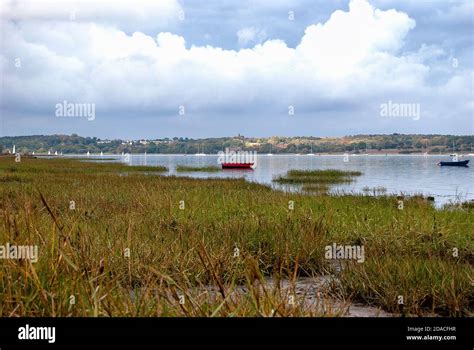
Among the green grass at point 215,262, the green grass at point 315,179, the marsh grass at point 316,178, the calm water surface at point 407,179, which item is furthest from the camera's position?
the marsh grass at point 316,178

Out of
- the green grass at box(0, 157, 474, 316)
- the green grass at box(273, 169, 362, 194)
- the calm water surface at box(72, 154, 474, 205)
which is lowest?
the calm water surface at box(72, 154, 474, 205)

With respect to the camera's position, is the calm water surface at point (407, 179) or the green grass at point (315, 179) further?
the green grass at point (315, 179)

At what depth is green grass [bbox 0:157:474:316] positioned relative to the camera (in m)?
4.35

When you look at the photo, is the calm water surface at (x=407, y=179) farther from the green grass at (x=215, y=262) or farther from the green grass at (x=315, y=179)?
the green grass at (x=215, y=262)

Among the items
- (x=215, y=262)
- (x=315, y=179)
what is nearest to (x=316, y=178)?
(x=315, y=179)

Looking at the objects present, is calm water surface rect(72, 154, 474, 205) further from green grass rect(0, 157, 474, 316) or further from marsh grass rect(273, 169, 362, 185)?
green grass rect(0, 157, 474, 316)

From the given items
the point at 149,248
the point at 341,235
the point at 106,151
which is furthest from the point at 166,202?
the point at 106,151

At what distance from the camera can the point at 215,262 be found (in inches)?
282

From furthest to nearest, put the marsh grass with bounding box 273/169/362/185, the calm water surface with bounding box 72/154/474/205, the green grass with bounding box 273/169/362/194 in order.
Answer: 1. the marsh grass with bounding box 273/169/362/185
2. the green grass with bounding box 273/169/362/194
3. the calm water surface with bounding box 72/154/474/205

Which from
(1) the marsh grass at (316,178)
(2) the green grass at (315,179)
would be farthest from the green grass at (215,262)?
(1) the marsh grass at (316,178)

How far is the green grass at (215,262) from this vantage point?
4.35 m

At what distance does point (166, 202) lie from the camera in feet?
49.0

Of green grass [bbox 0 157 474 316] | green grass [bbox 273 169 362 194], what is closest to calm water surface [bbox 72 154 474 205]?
green grass [bbox 273 169 362 194]
